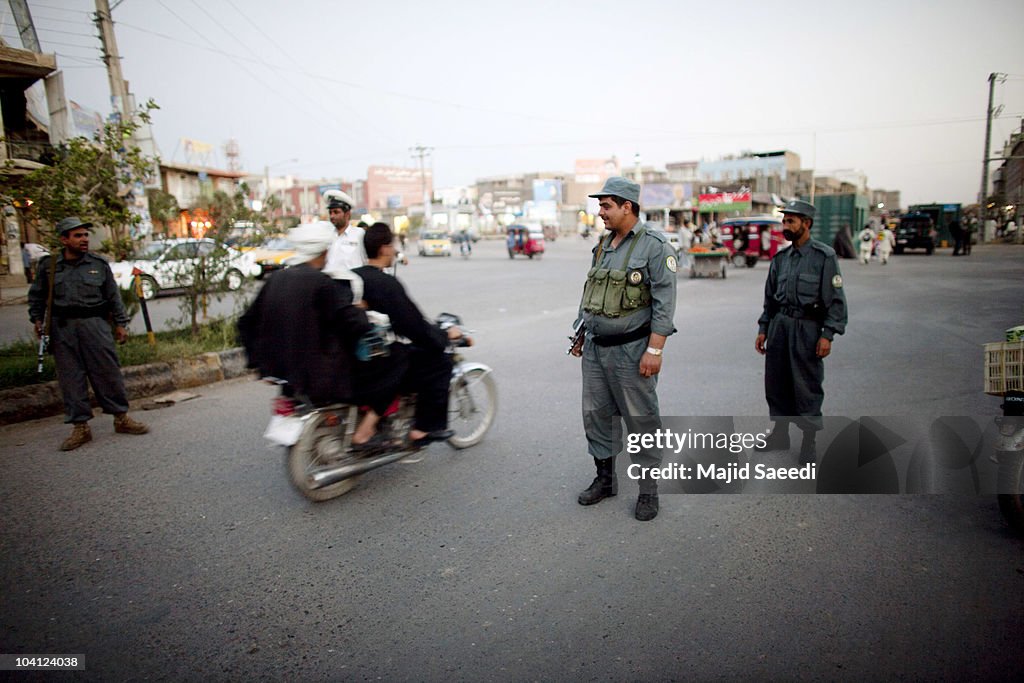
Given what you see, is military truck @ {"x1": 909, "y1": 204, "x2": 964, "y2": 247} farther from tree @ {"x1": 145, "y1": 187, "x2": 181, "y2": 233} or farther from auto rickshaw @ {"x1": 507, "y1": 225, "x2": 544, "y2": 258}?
tree @ {"x1": 145, "y1": 187, "x2": 181, "y2": 233}

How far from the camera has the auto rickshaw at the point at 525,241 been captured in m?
31.5

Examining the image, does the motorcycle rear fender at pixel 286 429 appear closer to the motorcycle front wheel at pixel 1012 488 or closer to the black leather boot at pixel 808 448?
the black leather boot at pixel 808 448

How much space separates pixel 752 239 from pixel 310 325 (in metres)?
23.6

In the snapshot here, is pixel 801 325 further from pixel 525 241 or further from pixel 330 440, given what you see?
pixel 525 241

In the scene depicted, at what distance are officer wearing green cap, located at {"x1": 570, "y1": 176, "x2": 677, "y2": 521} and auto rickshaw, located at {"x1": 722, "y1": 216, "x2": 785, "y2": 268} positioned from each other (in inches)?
867

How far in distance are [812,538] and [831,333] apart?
1.57m

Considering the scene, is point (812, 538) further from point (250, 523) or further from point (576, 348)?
point (250, 523)

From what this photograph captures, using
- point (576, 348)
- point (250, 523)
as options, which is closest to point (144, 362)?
point (250, 523)

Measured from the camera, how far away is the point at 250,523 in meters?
3.66

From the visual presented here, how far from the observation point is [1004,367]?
321cm

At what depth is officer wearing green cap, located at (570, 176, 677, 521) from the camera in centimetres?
349

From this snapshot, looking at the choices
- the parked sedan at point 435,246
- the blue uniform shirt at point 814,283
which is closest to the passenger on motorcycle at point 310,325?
the blue uniform shirt at point 814,283

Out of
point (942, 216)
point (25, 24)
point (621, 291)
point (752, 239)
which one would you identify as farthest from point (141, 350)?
point (942, 216)

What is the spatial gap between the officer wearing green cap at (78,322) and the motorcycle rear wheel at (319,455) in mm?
2451
